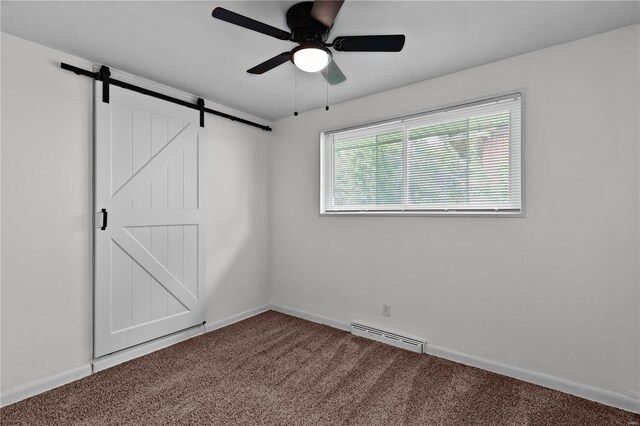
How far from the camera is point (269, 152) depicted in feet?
13.7

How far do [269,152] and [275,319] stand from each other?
2.10m

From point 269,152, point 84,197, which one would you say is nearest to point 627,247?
point 269,152

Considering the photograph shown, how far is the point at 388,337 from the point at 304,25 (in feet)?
8.86

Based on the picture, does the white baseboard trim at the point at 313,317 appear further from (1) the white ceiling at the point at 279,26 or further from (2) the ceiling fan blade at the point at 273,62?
(2) the ceiling fan blade at the point at 273,62

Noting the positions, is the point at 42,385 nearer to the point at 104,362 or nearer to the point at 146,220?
the point at 104,362

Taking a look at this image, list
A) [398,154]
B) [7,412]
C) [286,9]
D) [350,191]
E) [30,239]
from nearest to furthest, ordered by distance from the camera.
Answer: [286,9] → [7,412] → [30,239] → [398,154] → [350,191]

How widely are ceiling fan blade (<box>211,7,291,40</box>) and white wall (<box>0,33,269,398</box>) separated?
1.63 meters

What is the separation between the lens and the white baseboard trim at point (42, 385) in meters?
2.14

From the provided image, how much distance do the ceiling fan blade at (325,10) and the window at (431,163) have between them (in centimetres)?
154

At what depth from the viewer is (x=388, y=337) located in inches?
121

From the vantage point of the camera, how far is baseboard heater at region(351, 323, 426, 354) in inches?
115

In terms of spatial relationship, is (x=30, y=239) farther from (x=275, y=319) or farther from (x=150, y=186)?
(x=275, y=319)

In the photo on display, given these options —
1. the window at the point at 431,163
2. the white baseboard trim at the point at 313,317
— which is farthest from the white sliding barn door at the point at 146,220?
the window at the point at 431,163

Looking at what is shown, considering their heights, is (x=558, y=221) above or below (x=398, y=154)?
below
